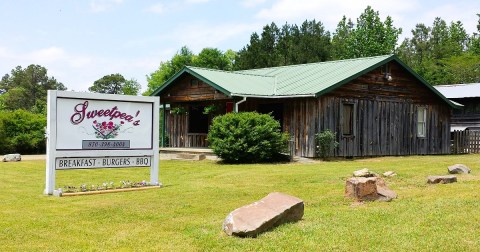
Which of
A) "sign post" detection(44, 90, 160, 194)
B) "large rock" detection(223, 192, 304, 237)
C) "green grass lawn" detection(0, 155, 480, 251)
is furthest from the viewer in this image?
"sign post" detection(44, 90, 160, 194)

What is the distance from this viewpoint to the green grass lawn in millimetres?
7480

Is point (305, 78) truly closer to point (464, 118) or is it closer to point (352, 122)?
point (352, 122)

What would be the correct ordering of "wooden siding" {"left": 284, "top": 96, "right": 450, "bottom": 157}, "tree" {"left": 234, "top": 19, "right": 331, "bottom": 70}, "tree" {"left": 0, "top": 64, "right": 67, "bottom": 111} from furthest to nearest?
"tree" {"left": 0, "top": 64, "right": 67, "bottom": 111} → "tree" {"left": 234, "top": 19, "right": 331, "bottom": 70} → "wooden siding" {"left": 284, "top": 96, "right": 450, "bottom": 157}

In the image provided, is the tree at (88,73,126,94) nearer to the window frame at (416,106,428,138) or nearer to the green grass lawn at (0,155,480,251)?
the window frame at (416,106,428,138)

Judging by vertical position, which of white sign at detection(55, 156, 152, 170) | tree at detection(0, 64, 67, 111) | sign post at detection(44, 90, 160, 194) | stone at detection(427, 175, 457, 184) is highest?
tree at detection(0, 64, 67, 111)

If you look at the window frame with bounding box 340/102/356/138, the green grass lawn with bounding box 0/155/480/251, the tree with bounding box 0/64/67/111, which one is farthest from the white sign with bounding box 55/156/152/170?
the tree with bounding box 0/64/67/111

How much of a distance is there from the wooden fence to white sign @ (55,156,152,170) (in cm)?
2175

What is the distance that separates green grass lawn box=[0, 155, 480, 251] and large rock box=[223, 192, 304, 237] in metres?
0.13

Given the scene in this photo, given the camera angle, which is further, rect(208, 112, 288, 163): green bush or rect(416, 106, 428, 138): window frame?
rect(416, 106, 428, 138): window frame

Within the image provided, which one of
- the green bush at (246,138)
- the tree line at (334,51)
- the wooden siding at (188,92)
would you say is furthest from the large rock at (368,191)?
the tree line at (334,51)

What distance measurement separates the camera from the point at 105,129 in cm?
1344

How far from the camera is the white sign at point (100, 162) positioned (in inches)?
503

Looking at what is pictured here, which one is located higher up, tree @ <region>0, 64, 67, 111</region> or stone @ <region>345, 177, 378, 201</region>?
tree @ <region>0, 64, 67, 111</region>

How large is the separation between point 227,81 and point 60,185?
12558 millimetres
